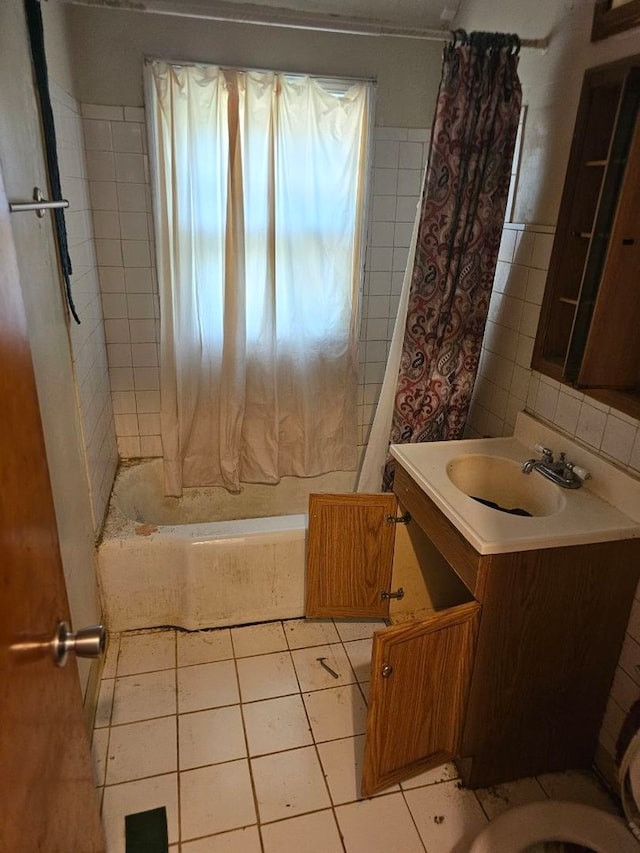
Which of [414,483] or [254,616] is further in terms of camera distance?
[254,616]

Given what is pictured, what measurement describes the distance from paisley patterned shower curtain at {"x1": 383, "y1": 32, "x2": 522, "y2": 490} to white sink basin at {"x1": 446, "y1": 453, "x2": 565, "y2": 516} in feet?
1.15

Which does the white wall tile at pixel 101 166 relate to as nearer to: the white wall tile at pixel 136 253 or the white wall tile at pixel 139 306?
the white wall tile at pixel 136 253

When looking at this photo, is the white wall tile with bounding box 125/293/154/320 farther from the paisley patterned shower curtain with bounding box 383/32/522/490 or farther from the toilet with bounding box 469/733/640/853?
the toilet with bounding box 469/733/640/853

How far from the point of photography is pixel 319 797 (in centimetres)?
162

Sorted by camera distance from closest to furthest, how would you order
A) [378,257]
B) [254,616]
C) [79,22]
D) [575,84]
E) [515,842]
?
[515,842] → [575,84] → [79,22] → [254,616] → [378,257]

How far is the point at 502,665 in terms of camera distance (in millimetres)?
1542

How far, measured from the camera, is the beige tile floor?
1.54 metres

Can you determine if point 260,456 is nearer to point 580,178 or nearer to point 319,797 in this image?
point 319,797

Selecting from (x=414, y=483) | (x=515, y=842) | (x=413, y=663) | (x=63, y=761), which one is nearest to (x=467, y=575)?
(x=413, y=663)

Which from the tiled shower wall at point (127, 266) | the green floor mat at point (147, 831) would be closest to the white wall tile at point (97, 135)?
the tiled shower wall at point (127, 266)

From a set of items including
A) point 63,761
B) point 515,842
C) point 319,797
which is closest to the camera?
point 63,761

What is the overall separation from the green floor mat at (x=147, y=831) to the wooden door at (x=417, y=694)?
0.54m

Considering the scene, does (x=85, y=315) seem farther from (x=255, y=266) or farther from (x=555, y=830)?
(x=555, y=830)

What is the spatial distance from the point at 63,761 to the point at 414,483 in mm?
1226
